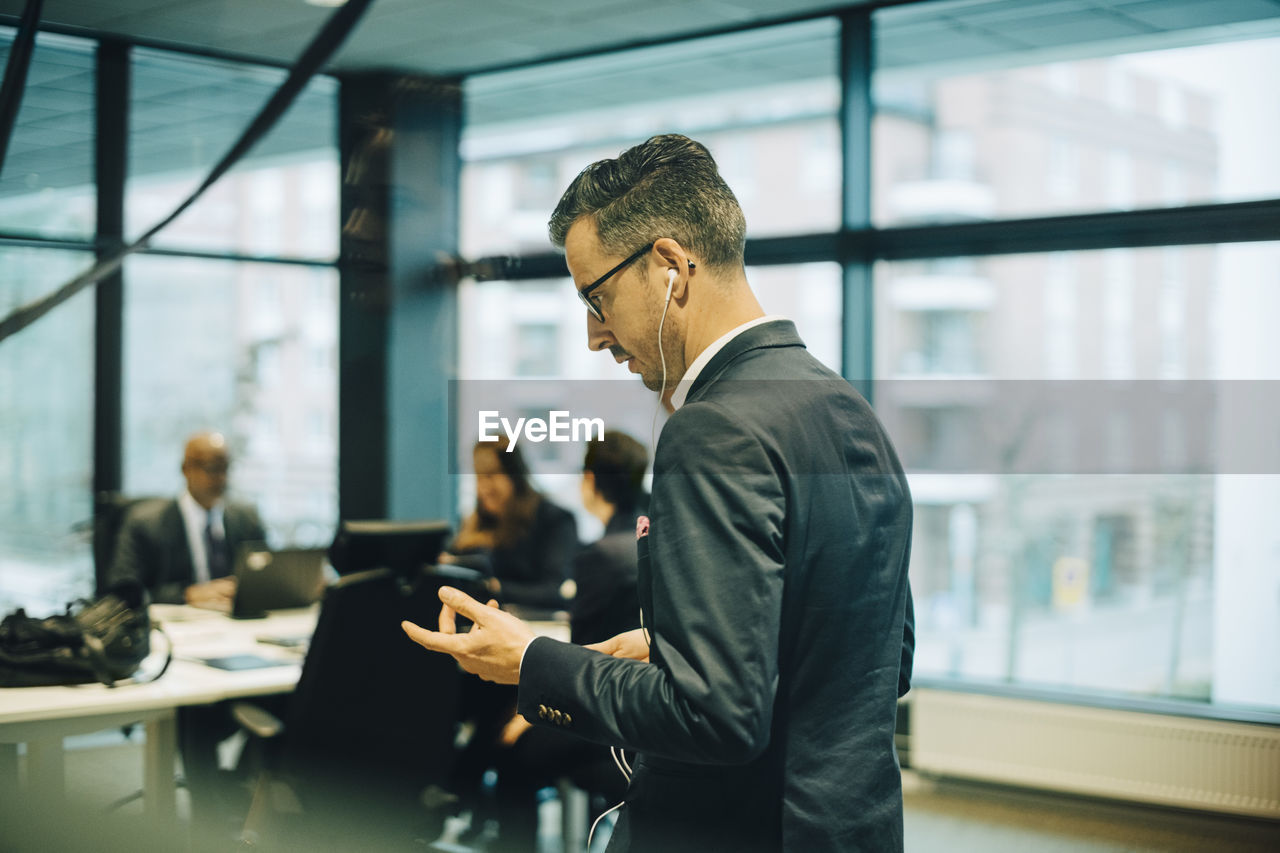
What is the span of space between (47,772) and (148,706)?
23 centimetres

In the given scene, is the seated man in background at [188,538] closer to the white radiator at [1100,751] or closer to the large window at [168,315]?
the large window at [168,315]

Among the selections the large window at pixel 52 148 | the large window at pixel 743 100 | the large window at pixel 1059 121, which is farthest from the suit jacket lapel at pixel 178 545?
the large window at pixel 1059 121

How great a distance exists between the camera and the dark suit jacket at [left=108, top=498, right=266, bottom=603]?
11.4ft

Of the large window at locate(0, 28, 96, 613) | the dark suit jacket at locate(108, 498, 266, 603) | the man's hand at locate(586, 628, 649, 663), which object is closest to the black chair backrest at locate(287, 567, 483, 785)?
the large window at locate(0, 28, 96, 613)

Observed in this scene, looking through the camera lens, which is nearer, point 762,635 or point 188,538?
point 762,635

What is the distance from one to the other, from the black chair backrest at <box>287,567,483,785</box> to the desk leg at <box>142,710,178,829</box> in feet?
1.47

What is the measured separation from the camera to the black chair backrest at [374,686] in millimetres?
2176

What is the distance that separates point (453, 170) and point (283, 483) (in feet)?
7.78

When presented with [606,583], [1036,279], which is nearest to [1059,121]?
[1036,279]

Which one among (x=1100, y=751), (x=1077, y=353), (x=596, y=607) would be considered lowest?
(x=1100, y=751)

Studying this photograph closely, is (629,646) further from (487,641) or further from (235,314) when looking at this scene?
(235,314)

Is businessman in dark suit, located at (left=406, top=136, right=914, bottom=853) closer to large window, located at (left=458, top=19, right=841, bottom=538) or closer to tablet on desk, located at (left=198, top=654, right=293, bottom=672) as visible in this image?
large window, located at (left=458, top=19, right=841, bottom=538)

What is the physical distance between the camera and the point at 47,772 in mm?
2299

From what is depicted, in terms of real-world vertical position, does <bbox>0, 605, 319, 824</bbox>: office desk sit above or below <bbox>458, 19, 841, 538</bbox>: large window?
below
